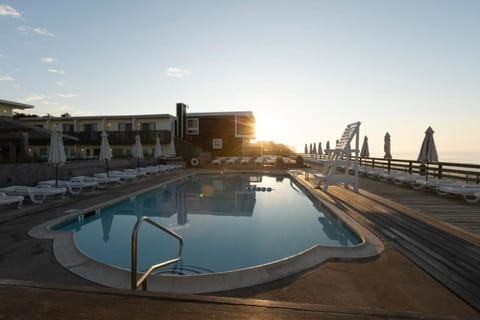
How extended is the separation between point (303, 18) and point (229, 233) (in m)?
12.9

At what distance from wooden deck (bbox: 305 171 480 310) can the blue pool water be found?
819 millimetres

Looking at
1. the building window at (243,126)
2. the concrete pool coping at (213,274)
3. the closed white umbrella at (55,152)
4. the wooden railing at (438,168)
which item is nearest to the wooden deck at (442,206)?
the wooden railing at (438,168)

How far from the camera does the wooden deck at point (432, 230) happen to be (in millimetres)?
3492

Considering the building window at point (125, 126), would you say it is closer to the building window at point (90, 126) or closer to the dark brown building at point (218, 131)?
the building window at point (90, 126)

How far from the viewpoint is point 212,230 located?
7.12 m

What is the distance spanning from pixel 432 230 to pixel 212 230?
5.33 meters

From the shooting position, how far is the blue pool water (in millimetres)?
→ 5336

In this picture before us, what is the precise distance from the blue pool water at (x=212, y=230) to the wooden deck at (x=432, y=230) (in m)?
0.82

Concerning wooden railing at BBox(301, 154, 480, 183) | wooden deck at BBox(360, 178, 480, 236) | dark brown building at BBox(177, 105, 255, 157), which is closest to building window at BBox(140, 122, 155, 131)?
dark brown building at BBox(177, 105, 255, 157)

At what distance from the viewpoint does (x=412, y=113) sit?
2538cm

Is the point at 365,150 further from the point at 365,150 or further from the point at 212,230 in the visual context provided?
the point at 212,230

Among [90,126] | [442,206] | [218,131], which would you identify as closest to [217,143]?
[218,131]

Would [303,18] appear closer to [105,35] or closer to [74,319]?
[105,35]

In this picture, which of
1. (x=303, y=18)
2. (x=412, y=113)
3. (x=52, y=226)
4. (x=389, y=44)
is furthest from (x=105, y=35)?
(x=412, y=113)
